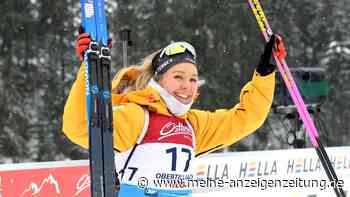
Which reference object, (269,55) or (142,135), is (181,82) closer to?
(142,135)

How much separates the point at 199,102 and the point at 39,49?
571cm

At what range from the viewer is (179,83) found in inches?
99.5

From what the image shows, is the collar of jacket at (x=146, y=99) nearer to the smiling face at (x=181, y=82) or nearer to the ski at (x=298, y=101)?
the smiling face at (x=181, y=82)

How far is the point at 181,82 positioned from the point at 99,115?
58 cm

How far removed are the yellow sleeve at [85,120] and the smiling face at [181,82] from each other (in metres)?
0.20

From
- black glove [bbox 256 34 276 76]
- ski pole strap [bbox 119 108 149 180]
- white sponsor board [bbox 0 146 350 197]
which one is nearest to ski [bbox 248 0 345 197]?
black glove [bbox 256 34 276 76]

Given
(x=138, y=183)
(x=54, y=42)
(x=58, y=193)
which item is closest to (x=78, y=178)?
(x=58, y=193)

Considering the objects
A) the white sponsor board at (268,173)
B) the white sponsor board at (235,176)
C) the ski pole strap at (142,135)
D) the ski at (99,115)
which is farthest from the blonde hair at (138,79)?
the white sponsor board at (268,173)

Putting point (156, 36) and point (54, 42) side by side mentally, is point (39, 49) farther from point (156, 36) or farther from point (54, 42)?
point (156, 36)

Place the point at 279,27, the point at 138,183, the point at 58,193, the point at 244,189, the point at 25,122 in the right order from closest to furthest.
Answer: the point at 138,183 < the point at 58,193 < the point at 244,189 < the point at 25,122 < the point at 279,27

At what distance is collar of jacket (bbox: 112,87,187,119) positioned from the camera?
2457mm

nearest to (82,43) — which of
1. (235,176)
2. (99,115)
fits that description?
(99,115)

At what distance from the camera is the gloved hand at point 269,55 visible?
2775mm

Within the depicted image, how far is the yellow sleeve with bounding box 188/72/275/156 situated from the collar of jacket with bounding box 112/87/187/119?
27 centimetres
